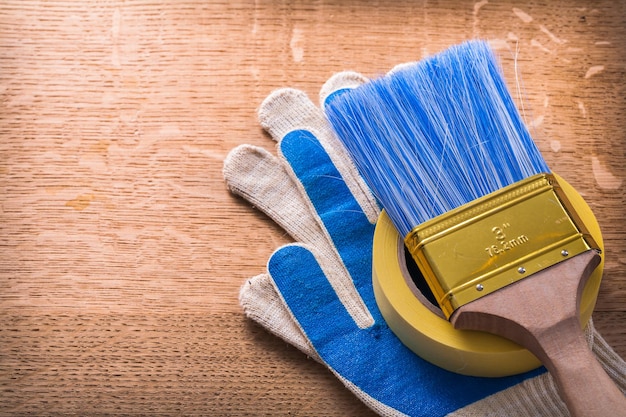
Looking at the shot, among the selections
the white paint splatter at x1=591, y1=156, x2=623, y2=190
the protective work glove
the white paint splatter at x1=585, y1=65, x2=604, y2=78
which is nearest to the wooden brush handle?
the protective work glove

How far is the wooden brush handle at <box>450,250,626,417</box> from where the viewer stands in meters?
0.65

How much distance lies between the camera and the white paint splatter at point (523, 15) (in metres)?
0.96

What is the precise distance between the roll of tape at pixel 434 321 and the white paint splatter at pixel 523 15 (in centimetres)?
29

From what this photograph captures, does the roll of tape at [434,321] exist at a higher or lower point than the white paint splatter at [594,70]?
lower

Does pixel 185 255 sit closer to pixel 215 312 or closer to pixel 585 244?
pixel 215 312

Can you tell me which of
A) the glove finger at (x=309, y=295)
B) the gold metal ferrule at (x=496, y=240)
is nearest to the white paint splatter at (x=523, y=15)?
the gold metal ferrule at (x=496, y=240)

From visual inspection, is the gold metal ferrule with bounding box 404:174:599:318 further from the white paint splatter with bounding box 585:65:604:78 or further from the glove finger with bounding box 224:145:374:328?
the white paint splatter with bounding box 585:65:604:78

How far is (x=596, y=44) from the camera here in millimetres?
948

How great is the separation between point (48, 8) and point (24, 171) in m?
0.24

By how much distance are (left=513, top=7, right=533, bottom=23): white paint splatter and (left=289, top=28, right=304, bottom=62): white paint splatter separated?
0.30 metres

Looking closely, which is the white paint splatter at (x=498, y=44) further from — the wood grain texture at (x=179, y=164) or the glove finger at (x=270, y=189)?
the glove finger at (x=270, y=189)

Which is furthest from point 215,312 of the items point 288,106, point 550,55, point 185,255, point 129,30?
point 550,55

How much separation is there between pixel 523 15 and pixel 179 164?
51cm

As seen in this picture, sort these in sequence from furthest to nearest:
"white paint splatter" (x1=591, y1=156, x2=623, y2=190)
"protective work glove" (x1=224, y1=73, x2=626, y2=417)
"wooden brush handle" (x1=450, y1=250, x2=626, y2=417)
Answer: "white paint splatter" (x1=591, y1=156, x2=623, y2=190)
"protective work glove" (x1=224, y1=73, x2=626, y2=417)
"wooden brush handle" (x1=450, y1=250, x2=626, y2=417)
